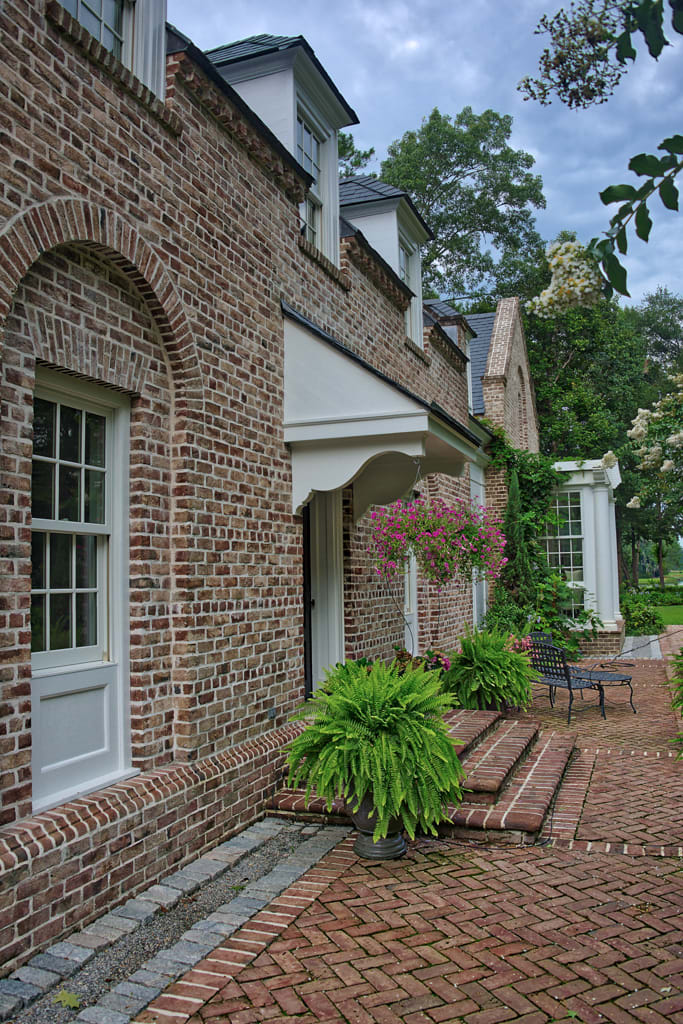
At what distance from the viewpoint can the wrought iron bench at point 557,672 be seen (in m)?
9.66

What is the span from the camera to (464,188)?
3269cm

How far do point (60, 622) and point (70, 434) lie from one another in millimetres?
1021

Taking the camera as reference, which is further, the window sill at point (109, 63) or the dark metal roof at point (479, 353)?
the dark metal roof at point (479, 353)

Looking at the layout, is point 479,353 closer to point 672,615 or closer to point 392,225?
point 392,225

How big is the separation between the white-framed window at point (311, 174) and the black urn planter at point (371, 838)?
204 inches

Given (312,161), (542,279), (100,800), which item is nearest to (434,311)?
(312,161)

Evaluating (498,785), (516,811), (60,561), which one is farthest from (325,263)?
(516,811)

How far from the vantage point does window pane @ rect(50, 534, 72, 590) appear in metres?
4.09

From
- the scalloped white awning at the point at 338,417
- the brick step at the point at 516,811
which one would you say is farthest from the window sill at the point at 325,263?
the brick step at the point at 516,811

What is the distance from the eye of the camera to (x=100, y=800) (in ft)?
13.1

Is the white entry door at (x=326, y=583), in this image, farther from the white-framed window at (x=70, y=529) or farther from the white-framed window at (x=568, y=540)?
the white-framed window at (x=568, y=540)

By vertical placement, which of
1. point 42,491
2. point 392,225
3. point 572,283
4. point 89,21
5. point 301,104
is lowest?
point 42,491

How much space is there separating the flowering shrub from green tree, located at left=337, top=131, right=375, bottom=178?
2320cm

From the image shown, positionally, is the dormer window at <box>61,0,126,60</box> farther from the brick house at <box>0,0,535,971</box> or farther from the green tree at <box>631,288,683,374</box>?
the green tree at <box>631,288,683,374</box>
